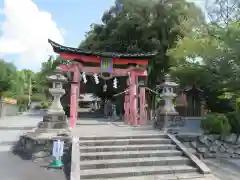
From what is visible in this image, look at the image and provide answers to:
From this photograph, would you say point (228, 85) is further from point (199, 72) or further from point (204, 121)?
point (204, 121)

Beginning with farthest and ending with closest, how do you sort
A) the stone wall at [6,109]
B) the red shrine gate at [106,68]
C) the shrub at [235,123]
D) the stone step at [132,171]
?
1. the stone wall at [6,109]
2. the red shrine gate at [106,68]
3. the shrub at [235,123]
4. the stone step at [132,171]

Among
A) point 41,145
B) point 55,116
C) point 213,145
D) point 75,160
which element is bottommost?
point 75,160

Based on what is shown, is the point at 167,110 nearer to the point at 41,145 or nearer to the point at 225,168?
the point at 225,168

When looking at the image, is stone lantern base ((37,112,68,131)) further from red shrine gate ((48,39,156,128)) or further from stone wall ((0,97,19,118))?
stone wall ((0,97,19,118))

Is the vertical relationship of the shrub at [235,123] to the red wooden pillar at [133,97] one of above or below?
below

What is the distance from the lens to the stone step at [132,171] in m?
6.61

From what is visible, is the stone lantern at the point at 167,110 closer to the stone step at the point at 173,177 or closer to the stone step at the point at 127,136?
the stone step at the point at 127,136

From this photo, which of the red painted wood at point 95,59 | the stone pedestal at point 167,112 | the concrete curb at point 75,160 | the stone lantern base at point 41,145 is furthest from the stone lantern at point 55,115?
the stone pedestal at point 167,112

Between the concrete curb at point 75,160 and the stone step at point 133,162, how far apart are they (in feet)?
0.76

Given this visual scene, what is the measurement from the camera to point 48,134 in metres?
8.49

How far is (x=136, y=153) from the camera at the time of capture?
777 cm

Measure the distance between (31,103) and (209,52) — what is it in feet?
160

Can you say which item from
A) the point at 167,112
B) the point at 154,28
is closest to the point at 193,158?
the point at 167,112

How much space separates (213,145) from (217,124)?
0.81 meters
